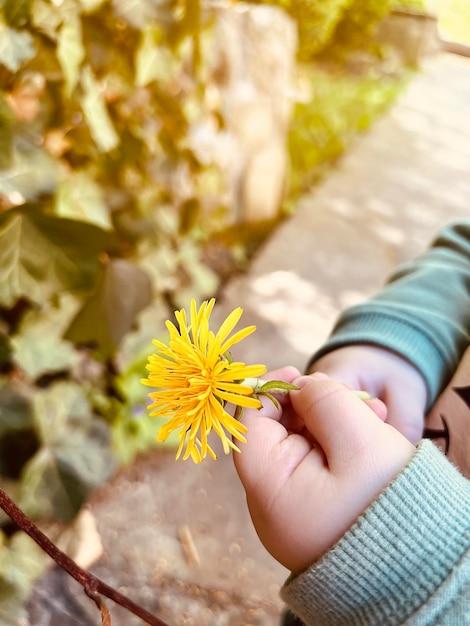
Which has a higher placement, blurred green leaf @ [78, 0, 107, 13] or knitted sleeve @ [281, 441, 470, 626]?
blurred green leaf @ [78, 0, 107, 13]

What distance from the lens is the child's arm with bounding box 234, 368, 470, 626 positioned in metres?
0.36

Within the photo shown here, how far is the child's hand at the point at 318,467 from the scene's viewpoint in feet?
1.19

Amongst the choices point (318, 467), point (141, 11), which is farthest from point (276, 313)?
point (318, 467)

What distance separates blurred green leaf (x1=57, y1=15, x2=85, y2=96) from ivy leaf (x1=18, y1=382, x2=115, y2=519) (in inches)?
15.6

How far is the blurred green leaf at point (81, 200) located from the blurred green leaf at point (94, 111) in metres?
0.06

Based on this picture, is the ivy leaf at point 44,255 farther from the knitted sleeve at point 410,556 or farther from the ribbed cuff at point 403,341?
the knitted sleeve at point 410,556

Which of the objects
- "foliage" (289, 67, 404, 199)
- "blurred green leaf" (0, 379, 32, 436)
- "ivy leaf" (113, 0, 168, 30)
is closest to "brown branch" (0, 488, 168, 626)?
"blurred green leaf" (0, 379, 32, 436)

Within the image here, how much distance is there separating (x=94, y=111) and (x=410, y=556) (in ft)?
2.03

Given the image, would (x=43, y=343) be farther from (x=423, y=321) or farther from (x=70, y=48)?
(x=423, y=321)

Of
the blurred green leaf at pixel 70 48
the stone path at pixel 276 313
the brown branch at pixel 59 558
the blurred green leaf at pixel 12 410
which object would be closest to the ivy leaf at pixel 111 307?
the blurred green leaf at pixel 12 410

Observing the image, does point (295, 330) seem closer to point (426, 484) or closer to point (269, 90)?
point (269, 90)

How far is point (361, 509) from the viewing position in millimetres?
365

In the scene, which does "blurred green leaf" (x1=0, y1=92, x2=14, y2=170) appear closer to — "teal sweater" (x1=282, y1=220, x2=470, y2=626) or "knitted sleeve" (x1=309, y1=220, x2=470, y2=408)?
"knitted sleeve" (x1=309, y1=220, x2=470, y2=408)

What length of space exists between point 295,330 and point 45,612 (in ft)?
2.62
